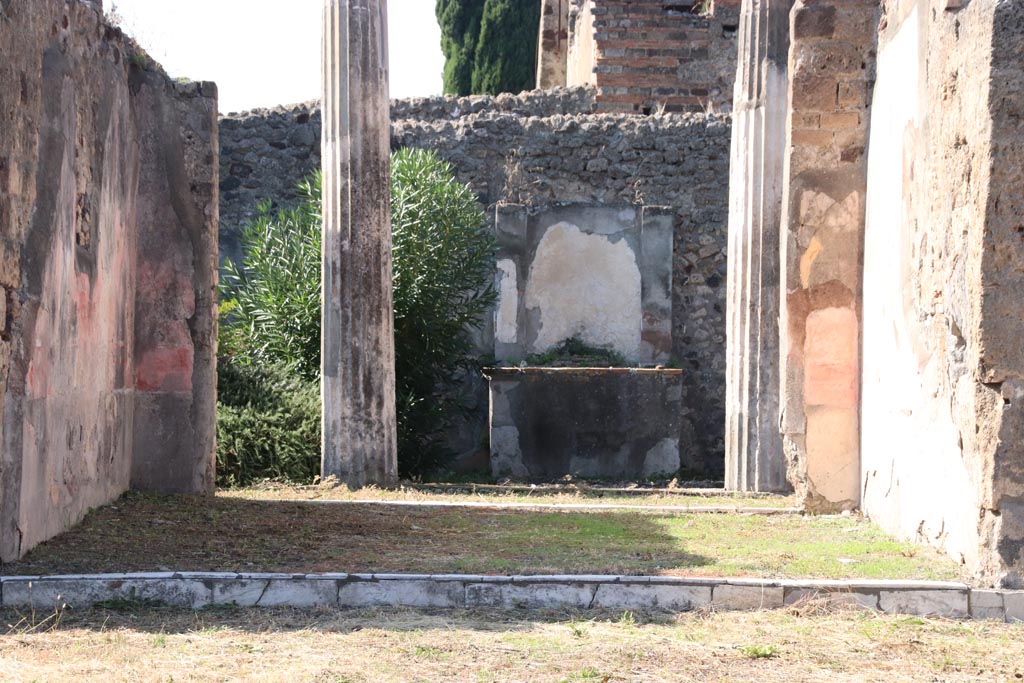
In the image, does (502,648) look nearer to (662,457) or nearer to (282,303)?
(282,303)

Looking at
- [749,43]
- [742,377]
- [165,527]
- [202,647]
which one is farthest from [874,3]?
[202,647]

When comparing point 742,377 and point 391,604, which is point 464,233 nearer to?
point 742,377

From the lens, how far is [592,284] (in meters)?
14.1

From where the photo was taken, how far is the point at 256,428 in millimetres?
10859

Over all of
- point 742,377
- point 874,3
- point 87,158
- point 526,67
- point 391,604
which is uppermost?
point 526,67

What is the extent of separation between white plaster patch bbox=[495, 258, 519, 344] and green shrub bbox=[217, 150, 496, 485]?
74cm

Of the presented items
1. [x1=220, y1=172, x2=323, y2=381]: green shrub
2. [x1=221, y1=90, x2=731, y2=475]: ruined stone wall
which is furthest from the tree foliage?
[x1=220, y1=172, x2=323, y2=381]: green shrub

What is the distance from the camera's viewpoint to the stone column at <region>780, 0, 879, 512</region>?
802 cm

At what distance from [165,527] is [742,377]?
515cm

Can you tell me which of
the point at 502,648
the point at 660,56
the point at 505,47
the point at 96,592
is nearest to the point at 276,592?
the point at 96,592

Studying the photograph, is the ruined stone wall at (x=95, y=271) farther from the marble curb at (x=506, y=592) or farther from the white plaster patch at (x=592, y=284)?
the white plaster patch at (x=592, y=284)

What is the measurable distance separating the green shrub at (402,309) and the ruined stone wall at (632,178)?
4.41 feet

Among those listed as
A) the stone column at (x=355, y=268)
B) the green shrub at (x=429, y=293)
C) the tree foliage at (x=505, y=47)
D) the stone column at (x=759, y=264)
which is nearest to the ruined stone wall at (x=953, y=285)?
the stone column at (x=759, y=264)

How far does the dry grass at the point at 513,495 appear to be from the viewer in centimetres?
907
